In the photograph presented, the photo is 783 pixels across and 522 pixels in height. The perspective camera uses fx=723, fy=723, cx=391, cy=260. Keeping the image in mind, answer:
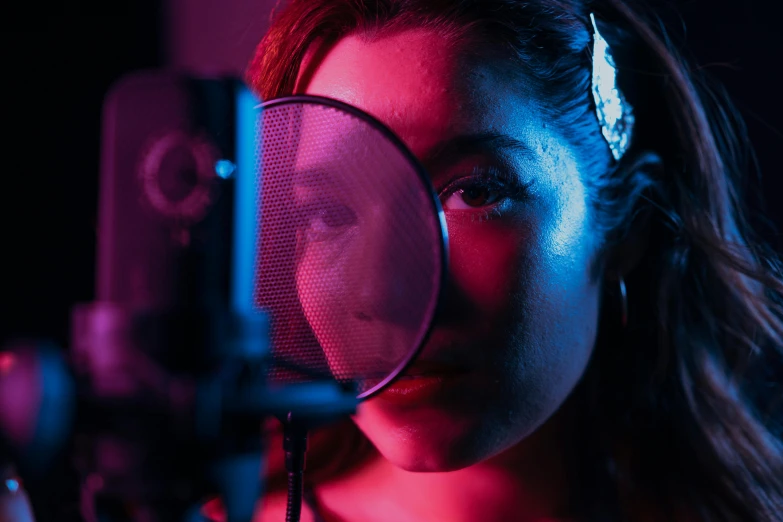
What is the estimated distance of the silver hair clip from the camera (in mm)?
953

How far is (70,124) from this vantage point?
4.15ft

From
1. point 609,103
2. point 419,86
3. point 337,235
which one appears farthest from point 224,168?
point 609,103

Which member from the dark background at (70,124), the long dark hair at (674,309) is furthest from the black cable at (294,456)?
the dark background at (70,124)

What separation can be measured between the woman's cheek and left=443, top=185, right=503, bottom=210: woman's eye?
0.02 metres

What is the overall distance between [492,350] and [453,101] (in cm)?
28

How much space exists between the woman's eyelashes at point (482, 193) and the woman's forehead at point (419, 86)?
0.18 ft

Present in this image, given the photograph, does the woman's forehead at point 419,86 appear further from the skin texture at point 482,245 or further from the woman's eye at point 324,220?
the woman's eye at point 324,220

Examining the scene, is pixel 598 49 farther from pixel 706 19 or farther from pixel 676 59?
pixel 706 19

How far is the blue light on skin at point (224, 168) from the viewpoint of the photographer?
0.39 metres

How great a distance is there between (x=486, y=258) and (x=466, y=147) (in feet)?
0.43

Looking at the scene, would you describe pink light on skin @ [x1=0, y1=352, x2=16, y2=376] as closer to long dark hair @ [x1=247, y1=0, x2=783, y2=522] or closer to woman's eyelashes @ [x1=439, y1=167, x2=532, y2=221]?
woman's eyelashes @ [x1=439, y1=167, x2=532, y2=221]

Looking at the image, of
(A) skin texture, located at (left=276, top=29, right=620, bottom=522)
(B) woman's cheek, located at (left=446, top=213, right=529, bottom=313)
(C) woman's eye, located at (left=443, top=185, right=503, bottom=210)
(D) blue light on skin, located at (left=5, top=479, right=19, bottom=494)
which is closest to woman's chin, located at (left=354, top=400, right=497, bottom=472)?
(A) skin texture, located at (left=276, top=29, right=620, bottom=522)

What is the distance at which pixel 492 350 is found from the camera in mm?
816

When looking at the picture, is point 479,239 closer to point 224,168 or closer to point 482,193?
point 482,193
